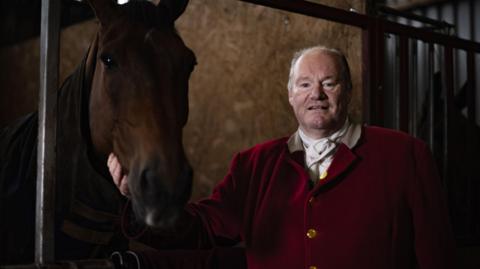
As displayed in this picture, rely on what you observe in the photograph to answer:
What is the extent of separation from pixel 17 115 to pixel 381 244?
3.25m

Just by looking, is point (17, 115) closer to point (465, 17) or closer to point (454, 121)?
point (454, 121)

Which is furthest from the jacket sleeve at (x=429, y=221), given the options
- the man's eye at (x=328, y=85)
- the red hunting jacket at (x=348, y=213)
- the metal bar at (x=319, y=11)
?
the metal bar at (x=319, y=11)

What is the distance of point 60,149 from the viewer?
1644mm

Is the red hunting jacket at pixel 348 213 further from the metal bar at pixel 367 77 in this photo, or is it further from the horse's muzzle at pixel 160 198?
the metal bar at pixel 367 77

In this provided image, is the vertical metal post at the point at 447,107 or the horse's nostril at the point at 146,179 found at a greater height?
the vertical metal post at the point at 447,107

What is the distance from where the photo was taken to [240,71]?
286 cm

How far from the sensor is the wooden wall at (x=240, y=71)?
8.30 ft

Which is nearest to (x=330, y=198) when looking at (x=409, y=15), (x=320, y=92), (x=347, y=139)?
(x=347, y=139)

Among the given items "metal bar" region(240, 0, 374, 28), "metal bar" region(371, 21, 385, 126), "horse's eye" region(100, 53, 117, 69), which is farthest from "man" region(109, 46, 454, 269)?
"metal bar" region(371, 21, 385, 126)

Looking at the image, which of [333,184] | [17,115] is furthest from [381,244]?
[17,115]

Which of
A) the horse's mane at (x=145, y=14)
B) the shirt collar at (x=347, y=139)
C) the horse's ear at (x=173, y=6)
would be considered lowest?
the shirt collar at (x=347, y=139)

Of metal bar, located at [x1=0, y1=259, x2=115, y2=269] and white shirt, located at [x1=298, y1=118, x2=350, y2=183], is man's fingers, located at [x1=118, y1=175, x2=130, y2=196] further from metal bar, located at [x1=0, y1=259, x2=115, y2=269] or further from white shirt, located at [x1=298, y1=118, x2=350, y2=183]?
white shirt, located at [x1=298, y1=118, x2=350, y2=183]

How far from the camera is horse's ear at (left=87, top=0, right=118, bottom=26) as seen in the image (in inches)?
Result: 54.8

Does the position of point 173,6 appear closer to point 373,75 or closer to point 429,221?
point 429,221
